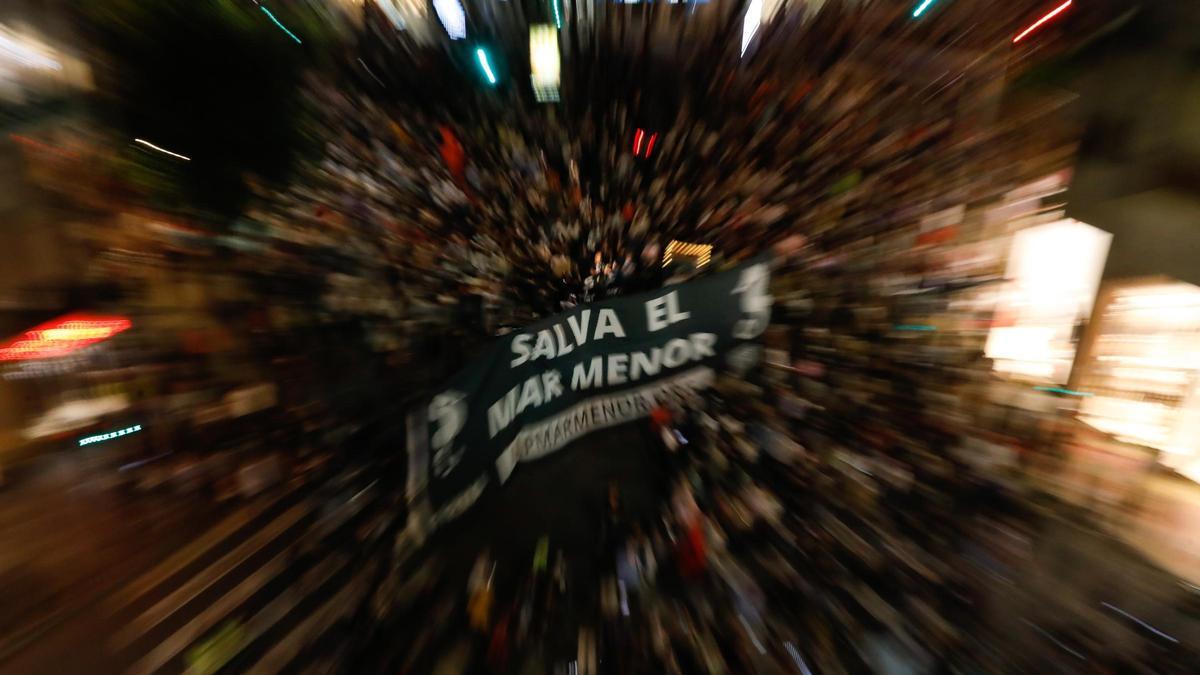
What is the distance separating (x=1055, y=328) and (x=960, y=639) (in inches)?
132

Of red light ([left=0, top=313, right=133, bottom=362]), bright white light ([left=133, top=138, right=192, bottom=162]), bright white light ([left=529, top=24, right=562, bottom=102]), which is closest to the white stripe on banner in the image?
bright white light ([left=133, top=138, right=192, bottom=162])

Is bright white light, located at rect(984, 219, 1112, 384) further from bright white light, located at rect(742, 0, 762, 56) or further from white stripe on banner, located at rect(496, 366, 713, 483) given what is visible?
bright white light, located at rect(742, 0, 762, 56)

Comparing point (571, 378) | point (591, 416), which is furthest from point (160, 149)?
point (591, 416)

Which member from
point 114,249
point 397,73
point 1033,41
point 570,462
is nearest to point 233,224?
point 114,249

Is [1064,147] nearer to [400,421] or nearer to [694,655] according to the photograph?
[694,655]

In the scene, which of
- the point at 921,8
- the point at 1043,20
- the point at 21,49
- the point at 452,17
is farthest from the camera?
the point at 452,17

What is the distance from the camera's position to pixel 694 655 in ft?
4.87

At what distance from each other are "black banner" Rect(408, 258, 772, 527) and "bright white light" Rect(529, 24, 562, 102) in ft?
12.8

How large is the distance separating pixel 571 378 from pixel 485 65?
506 centimetres

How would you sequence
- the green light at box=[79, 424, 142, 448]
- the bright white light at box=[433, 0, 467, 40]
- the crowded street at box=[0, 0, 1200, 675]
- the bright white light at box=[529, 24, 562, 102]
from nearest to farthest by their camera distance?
1. the crowded street at box=[0, 0, 1200, 675]
2. the green light at box=[79, 424, 142, 448]
3. the bright white light at box=[529, 24, 562, 102]
4. the bright white light at box=[433, 0, 467, 40]

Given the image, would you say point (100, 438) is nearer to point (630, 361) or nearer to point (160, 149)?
point (160, 149)

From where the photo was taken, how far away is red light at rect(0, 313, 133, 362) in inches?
58.7

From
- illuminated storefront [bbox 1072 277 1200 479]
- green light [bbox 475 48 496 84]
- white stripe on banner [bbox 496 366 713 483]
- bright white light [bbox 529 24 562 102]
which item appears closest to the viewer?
white stripe on banner [bbox 496 366 713 483]

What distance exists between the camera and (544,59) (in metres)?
4.55
